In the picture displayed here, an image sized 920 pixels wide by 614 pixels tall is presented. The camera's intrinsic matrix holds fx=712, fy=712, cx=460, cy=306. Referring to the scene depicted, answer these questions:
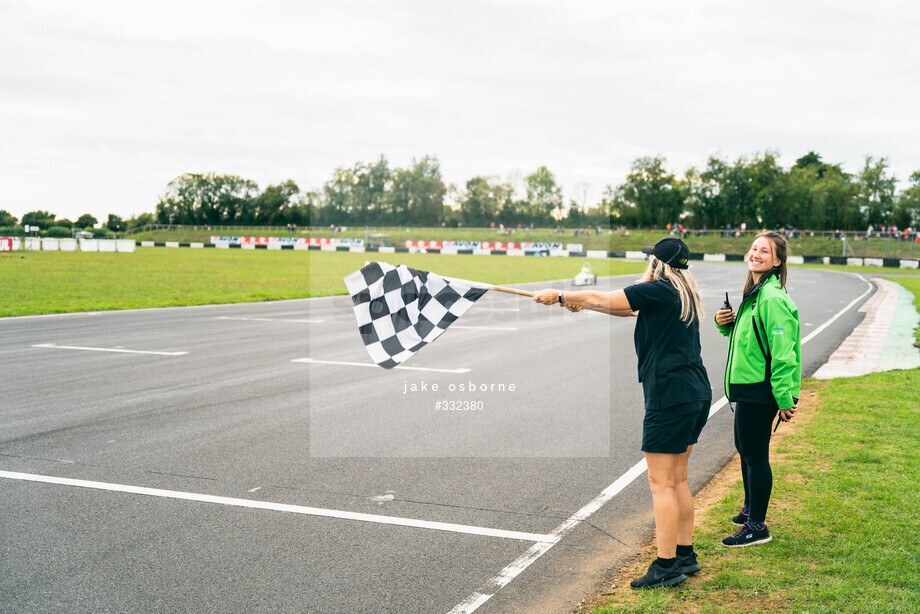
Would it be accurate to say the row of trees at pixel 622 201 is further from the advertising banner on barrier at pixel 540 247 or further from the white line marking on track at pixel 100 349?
the white line marking on track at pixel 100 349

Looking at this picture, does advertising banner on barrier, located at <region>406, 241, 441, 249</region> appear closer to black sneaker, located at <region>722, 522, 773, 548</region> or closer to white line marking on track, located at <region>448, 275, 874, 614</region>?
white line marking on track, located at <region>448, 275, 874, 614</region>

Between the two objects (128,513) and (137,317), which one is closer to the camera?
(128,513)

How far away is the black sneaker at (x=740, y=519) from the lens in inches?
172

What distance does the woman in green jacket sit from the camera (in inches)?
157

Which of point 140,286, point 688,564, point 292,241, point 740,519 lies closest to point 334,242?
point 292,241

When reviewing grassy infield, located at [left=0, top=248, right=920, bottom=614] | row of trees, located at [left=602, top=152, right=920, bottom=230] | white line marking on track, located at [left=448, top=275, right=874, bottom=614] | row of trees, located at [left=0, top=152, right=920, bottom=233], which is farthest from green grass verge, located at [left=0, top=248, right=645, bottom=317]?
row of trees, located at [left=602, top=152, right=920, bottom=230]

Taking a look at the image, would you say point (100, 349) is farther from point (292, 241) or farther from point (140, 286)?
point (292, 241)

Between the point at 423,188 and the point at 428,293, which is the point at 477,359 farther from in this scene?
the point at 423,188

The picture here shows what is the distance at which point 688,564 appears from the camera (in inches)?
150

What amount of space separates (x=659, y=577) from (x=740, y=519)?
1034 mm

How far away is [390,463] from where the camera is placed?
570 centimetres

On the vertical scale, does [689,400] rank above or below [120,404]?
above

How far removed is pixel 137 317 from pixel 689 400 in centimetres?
1453

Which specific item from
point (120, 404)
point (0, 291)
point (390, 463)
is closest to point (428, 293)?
point (390, 463)
